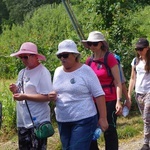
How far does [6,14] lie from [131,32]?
182 ft

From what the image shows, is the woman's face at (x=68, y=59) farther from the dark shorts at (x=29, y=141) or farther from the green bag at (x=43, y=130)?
the dark shorts at (x=29, y=141)

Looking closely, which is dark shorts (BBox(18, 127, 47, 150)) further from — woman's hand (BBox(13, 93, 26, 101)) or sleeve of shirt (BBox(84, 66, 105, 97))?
sleeve of shirt (BBox(84, 66, 105, 97))

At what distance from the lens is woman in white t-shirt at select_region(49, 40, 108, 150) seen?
142 inches

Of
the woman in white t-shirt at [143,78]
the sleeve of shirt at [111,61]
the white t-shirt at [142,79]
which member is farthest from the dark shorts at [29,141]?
the white t-shirt at [142,79]

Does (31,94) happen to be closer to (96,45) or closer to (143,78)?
(96,45)

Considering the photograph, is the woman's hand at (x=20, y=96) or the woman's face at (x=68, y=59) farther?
the woman's hand at (x=20, y=96)

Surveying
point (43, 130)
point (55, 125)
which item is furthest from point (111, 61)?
point (55, 125)

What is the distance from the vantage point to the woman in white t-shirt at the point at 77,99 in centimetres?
362

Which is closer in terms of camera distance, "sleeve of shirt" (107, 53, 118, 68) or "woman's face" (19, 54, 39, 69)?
"woman's face" (19, 54, 39, 69)

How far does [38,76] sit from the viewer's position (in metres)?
3.88

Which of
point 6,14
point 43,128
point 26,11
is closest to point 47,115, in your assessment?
point 43,128

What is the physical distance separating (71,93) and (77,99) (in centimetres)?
7

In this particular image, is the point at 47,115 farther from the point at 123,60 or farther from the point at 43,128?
the point at 123,60

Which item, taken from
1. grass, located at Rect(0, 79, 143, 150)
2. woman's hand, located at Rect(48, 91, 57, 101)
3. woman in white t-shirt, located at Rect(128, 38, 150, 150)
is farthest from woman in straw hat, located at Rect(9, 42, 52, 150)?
grass, located at Rect(0, 79, 143, 150)
